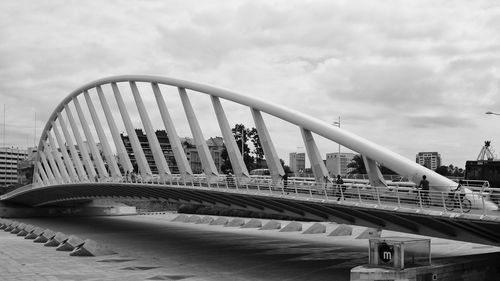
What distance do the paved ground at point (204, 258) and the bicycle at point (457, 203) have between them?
746 cm

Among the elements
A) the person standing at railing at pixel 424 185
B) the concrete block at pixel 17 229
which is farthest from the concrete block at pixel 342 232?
the concrete block at pixel 17 229

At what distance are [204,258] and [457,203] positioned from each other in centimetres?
1839

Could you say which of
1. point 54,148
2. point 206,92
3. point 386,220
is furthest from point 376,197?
point 54,148

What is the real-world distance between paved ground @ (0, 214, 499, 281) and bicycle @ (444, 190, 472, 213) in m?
7.46

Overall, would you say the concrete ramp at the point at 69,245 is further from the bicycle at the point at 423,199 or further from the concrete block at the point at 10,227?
the concrete block at the point at 10,227

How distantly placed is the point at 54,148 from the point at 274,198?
56.3m

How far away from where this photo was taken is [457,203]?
21.6 metres

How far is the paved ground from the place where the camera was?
2894 cm

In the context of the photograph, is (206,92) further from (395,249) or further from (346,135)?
(395,249)

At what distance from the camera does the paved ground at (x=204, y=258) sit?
2894 cm

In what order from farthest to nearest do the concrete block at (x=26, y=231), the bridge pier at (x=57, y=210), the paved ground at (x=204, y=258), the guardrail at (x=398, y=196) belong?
the bridge pier at (x=57, y=210) < the concrete block at (x=26, y=231) < the paved ground at (x=204, y=258) < the guardrail at (x=398, y=196)

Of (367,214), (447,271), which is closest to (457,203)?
(447,271)

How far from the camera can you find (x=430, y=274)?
21.9 metres

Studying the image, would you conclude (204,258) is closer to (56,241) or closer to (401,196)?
(56,241)
